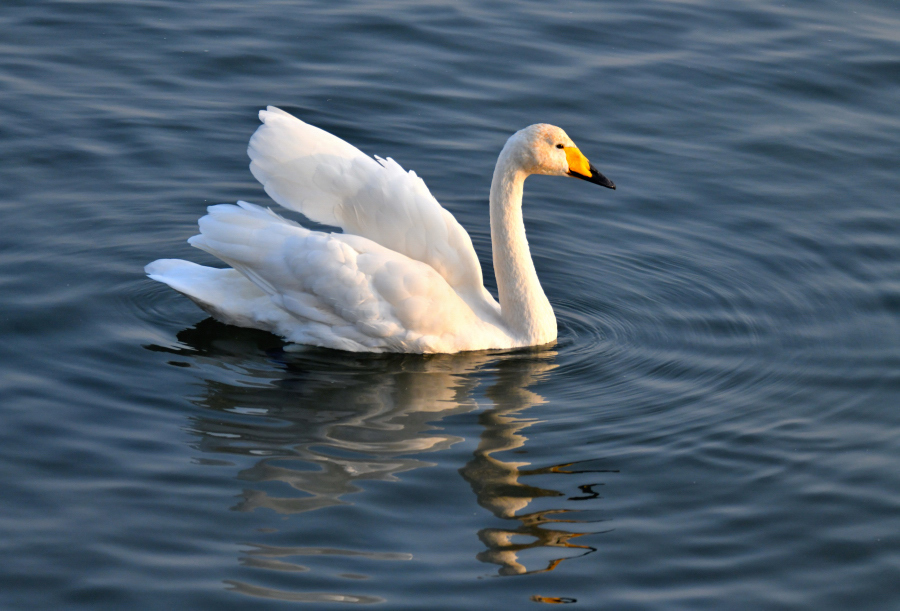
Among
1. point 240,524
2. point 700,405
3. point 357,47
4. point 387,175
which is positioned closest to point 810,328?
point 700,405

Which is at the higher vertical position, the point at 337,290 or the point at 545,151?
the point at 545,151

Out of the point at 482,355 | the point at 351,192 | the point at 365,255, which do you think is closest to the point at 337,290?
the point at 365,255

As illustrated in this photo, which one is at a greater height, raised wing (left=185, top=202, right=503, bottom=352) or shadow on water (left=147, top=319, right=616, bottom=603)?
raised wing (left=185, top=202, right=503, bottom=352)

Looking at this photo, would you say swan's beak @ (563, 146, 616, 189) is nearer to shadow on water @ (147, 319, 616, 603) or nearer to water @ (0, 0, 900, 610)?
water @ (0, 0, 900, 610)

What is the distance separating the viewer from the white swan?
29.5 feet

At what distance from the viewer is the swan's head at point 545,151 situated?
9.18m

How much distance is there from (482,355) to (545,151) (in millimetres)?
1591

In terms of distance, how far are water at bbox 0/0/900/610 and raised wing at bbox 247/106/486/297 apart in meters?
0.87

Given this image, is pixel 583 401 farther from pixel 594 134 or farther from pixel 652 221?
pixel 594 134

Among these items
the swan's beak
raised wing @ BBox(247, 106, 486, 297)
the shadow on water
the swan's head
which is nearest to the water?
the shadow on water

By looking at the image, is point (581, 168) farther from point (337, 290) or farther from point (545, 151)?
point (337, 290)

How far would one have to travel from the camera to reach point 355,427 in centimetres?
806

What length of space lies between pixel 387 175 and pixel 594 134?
174 inches

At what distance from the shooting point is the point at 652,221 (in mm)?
11555
